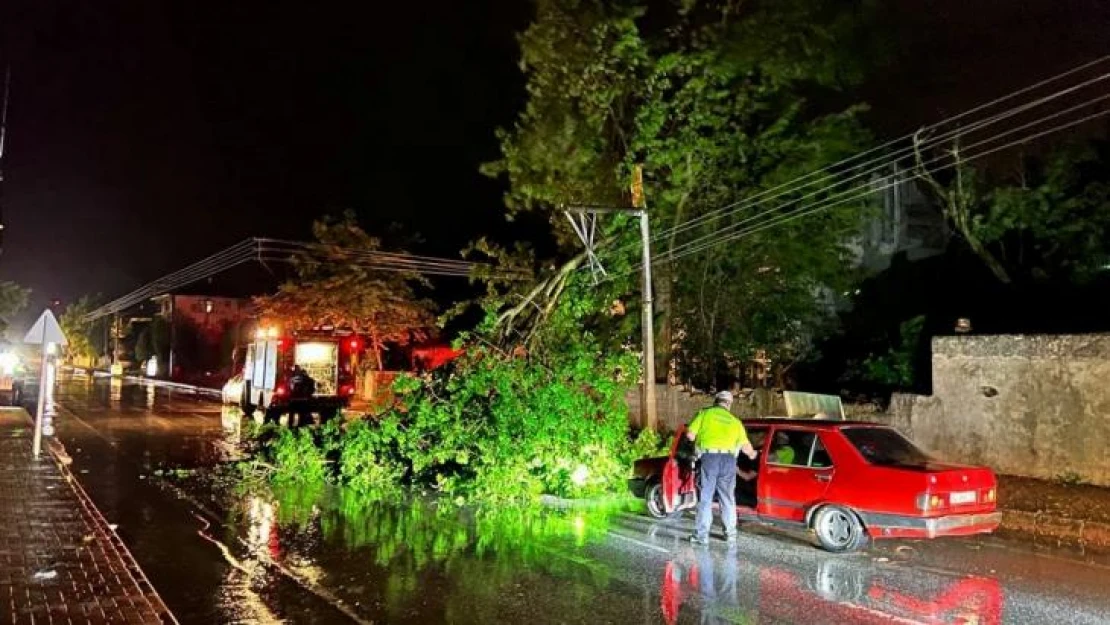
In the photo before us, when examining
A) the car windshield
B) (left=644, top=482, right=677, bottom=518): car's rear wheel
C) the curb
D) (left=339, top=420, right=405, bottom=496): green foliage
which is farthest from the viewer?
(left=339, top=420, right=405, bottom=496): green foliage

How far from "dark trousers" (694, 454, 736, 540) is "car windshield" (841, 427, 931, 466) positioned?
49.4 inches

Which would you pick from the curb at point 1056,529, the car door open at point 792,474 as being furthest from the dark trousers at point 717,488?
the curb at point 1056,529

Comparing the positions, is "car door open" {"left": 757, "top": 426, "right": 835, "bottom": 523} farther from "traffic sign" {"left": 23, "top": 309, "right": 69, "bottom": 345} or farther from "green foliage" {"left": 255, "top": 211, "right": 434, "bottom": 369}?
"green foliage" {"left": 255, "top": 211, "right": 434, "bottom": 369}

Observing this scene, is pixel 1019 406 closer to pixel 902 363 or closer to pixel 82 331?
pixel 902 363

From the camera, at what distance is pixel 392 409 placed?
13922 millimetres

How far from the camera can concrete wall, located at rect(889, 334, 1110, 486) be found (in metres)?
11.7

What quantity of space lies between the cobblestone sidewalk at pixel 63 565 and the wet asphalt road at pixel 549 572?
256mm

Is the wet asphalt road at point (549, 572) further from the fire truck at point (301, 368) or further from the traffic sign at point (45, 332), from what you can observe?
the fire truck at point (301, 368)

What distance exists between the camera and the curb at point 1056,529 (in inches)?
376

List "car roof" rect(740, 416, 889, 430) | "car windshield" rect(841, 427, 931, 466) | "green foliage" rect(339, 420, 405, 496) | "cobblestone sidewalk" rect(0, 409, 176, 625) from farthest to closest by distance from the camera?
1. "green foliage" rect(339, 420, 405, 496)
2. "car roof" rect(740, 416, 889, 430)
3. "car windshield" rect(841, 427, 931, 466)
4. "cobblestone sidewalk" rect(0, 409, 176, 625)

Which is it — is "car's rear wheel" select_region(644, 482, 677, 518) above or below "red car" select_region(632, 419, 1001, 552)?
below

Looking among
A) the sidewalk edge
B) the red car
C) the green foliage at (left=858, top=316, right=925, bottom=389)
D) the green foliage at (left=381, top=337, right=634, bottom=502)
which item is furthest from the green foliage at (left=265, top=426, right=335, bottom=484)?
the green foliage at (left=858, top=316, right=925, bottom=389)

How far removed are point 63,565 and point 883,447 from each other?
315 inches

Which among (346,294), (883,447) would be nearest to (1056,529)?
(883,447)
